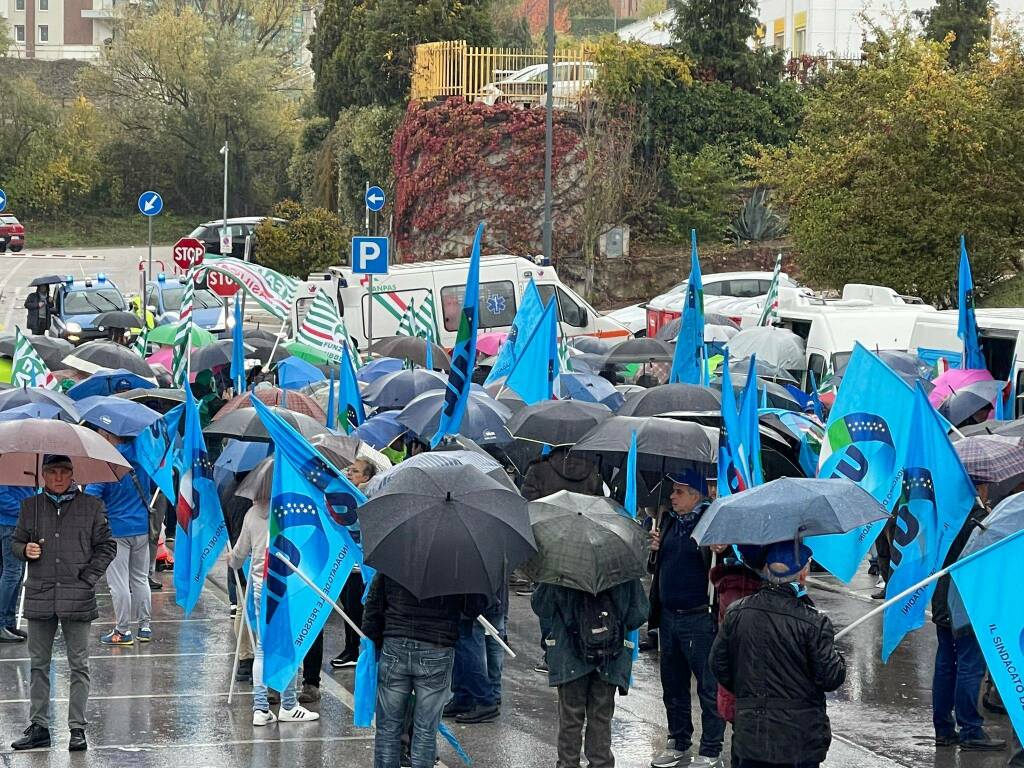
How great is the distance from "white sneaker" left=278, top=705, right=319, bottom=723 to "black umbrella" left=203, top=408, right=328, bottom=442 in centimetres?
198

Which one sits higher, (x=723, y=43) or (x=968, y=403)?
(x=723, y=43)

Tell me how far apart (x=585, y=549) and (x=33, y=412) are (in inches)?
221

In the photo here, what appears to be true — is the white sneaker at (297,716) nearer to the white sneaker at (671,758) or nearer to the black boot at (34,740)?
the black boot at (34,740)

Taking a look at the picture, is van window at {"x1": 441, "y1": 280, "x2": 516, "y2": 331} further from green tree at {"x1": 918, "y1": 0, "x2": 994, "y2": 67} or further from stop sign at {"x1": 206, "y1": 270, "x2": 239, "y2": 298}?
green tree at {"x1": 918, "y1": 0, "x2": 994, "y2": 67}

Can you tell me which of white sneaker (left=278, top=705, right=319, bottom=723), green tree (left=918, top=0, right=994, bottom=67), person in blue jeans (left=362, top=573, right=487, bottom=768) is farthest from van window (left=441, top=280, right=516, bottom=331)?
green tree (left=918, top=0, right=994, bottom=67)

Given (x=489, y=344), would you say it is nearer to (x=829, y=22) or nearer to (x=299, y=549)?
(x=299, y=549)

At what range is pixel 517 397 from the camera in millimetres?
14883

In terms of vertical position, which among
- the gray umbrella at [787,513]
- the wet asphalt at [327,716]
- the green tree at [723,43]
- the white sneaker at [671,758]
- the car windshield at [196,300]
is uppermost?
the green tree at [723,43]

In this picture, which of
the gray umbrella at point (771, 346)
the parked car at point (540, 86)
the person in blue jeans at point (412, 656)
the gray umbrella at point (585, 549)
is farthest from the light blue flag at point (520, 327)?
the parked car at point (540, 86)

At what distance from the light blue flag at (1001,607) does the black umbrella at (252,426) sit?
16.0 feet

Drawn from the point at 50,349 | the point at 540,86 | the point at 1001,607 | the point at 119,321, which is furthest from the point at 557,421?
the point at 540,86

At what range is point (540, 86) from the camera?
4275 centimetres

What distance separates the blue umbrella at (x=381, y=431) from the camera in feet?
42.4

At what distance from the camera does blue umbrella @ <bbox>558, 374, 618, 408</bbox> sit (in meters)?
15.6
